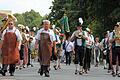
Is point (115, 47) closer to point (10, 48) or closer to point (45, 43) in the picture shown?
point (45, 43)

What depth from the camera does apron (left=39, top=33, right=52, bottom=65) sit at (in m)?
18.5

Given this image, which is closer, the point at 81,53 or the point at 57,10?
the point at 81,53

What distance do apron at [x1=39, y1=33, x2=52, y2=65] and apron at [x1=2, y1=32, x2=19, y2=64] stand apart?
0.80 m

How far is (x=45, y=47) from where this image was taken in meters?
18.6

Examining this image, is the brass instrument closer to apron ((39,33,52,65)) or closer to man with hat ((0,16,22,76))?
man with hat ((0,16,22,76))

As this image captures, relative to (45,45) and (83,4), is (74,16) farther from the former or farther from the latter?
(45,45)

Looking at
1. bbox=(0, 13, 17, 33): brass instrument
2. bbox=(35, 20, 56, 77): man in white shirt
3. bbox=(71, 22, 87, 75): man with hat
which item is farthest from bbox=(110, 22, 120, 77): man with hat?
bbox=(0, 13, 17, 33): brass instrument

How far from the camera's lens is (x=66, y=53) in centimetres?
3638

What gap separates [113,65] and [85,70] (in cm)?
181

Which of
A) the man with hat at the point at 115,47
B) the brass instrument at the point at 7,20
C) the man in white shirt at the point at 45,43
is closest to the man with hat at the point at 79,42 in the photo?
the man with hat at the point at 115,47

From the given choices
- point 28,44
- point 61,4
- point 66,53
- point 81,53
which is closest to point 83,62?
point 81,53

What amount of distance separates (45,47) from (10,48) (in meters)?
1.10

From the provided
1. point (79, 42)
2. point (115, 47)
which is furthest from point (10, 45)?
point (115, 47)

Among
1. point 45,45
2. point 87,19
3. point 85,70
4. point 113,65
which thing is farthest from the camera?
point 87,19
